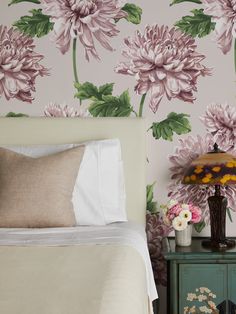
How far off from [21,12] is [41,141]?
30.0 inches

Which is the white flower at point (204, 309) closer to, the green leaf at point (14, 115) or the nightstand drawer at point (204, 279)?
the nightstand drawer at point (204, 279)

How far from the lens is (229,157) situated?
105 inches

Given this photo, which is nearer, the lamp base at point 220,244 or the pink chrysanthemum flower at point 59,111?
the lamp base at point 220,244

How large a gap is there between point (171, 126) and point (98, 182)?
565 mm

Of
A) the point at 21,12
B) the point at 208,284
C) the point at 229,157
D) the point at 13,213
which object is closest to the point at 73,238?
the point at 13,213

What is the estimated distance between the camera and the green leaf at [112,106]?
2.98 meters

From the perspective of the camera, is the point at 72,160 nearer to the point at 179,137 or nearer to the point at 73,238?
the point at 73,238

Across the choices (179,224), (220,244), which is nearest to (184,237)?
(179,224)

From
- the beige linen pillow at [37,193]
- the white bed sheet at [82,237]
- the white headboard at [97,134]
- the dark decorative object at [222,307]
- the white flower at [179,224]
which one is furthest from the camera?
the white headboard at [97,134]

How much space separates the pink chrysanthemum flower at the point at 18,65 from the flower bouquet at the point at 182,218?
103 cm

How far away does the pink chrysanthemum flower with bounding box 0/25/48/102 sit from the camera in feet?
9.87

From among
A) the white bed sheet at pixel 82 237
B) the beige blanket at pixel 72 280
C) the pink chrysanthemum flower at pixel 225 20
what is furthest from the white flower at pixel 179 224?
the pink chrysanthemum flower at pixel 225 20

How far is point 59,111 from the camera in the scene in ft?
9.87

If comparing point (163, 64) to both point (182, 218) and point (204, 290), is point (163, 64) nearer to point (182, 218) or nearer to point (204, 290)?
point (182, 218)
